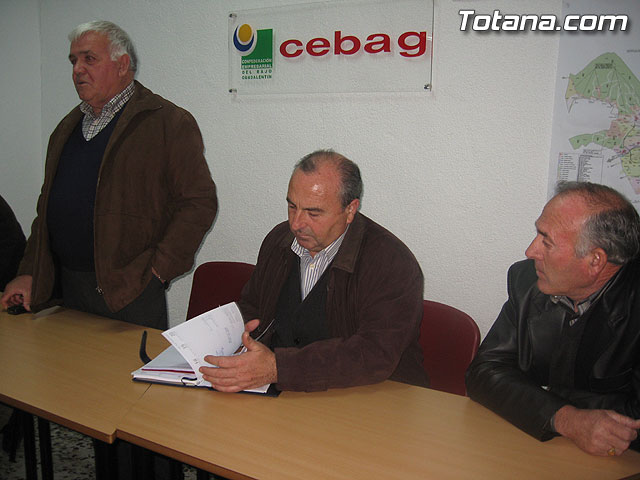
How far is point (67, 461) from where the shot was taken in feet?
8.32

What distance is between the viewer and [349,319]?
1.85 m

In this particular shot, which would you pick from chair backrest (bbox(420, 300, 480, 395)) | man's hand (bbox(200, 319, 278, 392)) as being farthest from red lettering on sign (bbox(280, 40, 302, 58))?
man's hand (bbox(200, 319, 278, 392))

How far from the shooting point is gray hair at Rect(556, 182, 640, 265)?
145cm

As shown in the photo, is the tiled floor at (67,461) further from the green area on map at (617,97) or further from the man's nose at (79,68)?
the green area on map at (617,97)

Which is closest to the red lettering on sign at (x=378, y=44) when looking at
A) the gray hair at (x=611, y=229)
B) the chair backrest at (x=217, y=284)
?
the chair backrest at (x=217, y=284)

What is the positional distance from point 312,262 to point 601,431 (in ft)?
3.48

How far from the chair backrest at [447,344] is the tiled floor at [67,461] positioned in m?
1.30

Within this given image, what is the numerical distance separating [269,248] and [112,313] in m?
0.79

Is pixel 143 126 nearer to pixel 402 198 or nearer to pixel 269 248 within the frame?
pixel 269 248

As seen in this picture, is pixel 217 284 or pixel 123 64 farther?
pixel 217 284

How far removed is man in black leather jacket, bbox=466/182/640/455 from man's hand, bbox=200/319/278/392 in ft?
2.08

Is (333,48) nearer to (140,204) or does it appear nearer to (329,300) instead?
(140,204)

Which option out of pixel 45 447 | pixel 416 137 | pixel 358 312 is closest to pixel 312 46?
pixel 416 137

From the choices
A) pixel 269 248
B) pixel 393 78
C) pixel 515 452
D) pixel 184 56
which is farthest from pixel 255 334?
pixel 184 56
